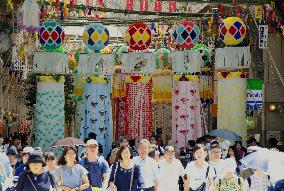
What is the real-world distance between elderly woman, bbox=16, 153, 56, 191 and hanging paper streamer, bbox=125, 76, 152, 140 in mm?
13893

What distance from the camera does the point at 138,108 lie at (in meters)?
24.7

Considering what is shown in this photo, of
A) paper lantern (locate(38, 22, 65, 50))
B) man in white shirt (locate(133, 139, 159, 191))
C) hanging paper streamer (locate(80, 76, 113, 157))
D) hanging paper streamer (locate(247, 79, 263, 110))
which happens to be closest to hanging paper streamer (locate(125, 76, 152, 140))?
hanging paper streamer (locate(80, 76, 113, 157))

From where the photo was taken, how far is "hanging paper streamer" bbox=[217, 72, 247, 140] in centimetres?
2297

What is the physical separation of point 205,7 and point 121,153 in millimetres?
20884

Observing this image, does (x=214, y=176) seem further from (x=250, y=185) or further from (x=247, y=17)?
(x=247, y=17)

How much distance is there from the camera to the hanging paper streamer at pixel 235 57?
2286cm

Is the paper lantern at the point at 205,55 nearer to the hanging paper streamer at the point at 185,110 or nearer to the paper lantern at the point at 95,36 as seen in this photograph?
the hanging paper streamer at the point at 185,110

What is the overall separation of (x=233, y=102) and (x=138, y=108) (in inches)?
127

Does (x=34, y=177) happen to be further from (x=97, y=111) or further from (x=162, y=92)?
(x=162, y=92)

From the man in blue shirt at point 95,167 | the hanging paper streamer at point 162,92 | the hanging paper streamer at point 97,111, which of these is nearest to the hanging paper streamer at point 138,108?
the hanging paper streamer at point 162,92

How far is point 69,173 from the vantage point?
37.9 feet

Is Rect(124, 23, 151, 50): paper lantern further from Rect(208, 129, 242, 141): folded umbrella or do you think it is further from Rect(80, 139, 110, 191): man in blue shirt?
Rect(80, 139, 110, 191): man in blue shirt

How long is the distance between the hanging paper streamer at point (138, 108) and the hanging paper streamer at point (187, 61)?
1.52 m

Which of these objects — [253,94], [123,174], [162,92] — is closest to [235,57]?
[253,94]
